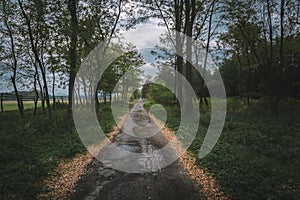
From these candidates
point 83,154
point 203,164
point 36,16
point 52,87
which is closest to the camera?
point 203,164

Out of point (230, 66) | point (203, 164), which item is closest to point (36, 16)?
point (203, 164)

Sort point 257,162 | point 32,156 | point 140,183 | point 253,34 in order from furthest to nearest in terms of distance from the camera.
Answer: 1. point 253,34
2. point 32,156
3. point 257,162
4. point 140,183

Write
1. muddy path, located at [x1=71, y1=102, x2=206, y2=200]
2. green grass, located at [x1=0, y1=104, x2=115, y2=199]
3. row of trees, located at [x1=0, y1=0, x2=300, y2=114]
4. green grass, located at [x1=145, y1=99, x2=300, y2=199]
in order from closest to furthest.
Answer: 1. green grass, located at [x1=145, y1=99, x2=300, y2=199]
2. muddy path, located at [x1=71, y1=102, x2=206, y2=200]
3. green grass, located at [x1=0, y1=104, x2=115, y2=199]
4. row of trees, located at [x1=0, y1=0, x2=300, y2=114]

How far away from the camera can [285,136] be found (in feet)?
23.8

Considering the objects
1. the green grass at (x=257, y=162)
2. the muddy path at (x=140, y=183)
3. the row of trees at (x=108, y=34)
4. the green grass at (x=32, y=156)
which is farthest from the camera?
the row of trees at (x=108, y=34)

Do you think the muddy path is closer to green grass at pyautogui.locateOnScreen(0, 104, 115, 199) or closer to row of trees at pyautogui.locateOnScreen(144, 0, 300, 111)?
green grass at pyautogui.locateOnScreen(0, 104, 115, 199)

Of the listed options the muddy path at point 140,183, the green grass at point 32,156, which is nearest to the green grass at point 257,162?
the muddy path at point 140,183

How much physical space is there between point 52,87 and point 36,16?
9049 mm

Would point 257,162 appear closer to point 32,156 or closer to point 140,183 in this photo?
point 140,183

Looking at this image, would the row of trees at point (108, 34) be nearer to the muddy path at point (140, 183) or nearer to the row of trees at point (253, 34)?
the row of trees at point (253, 34)

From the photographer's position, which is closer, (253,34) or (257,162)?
(257,162)

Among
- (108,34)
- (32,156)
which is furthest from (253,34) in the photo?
(32,156)

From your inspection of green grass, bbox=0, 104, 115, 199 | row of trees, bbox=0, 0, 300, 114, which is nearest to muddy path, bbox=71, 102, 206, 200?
green grass, bbox=0, 104, 115, 199

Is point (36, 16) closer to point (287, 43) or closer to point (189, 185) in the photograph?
point (189, 185)
